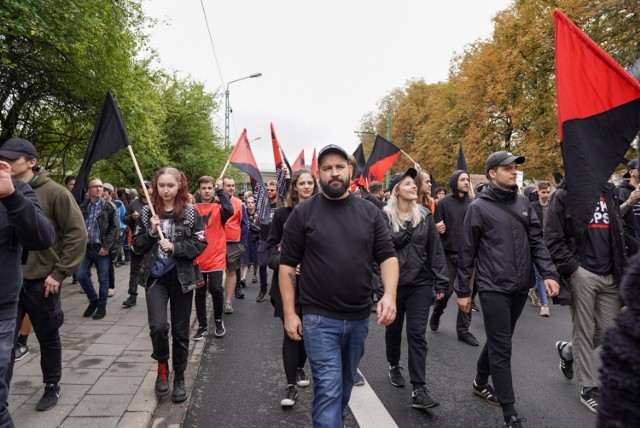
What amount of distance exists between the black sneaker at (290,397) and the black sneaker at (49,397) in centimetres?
177

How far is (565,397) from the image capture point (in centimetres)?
402

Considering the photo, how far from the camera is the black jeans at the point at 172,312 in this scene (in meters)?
3.77

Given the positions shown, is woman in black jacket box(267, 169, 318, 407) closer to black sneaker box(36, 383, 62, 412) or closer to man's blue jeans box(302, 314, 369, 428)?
man's blue jeans box(302, 314, 369, 428)

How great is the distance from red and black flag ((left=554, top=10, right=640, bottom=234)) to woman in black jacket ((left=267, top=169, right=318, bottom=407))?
2149 millimetres

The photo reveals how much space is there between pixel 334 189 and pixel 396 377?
7.66ft

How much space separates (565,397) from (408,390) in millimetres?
1346

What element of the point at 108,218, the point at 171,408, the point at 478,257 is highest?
the point at 108,218

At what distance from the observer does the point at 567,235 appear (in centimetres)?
393

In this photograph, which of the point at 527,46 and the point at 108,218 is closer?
the point at 108,218

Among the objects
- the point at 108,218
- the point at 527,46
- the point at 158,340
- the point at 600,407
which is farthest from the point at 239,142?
the point at 527,46

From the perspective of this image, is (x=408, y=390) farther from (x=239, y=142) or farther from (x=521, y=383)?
(x=239, y=142)

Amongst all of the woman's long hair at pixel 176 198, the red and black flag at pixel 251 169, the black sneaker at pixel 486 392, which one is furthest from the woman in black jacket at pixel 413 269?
the red and black flag at pixel 251 169

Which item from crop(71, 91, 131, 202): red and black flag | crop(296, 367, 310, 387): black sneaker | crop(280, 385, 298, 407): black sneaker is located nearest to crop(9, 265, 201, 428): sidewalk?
crop(280, 385, 298, 407): black sneaker

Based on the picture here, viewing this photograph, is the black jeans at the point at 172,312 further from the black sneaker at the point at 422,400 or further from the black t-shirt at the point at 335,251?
the black sneaker at the point at 422,400
